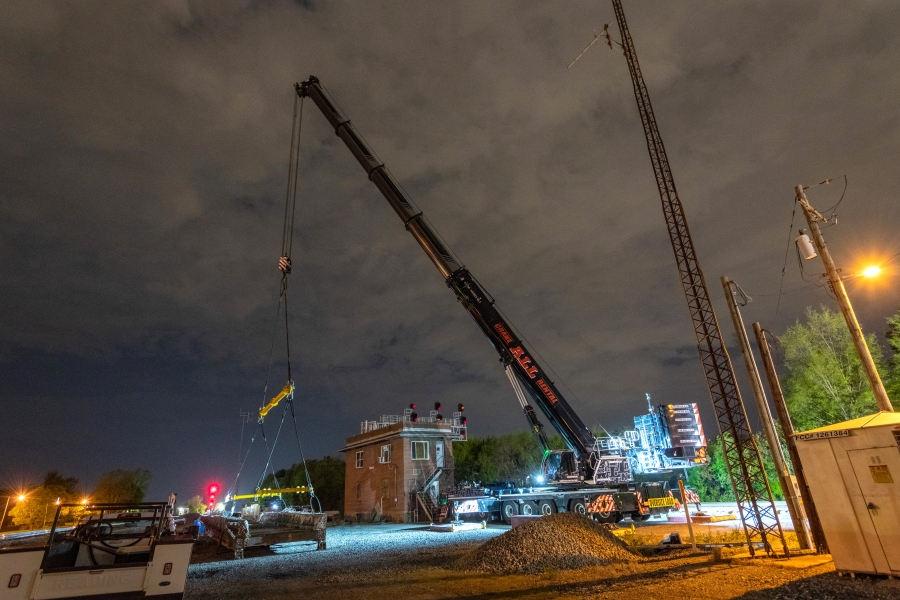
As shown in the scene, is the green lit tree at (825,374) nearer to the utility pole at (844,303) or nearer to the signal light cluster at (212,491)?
the utility pole at (844,303)

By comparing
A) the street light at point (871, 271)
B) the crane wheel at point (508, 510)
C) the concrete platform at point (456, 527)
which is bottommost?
the concrete platform at point (456, 527)

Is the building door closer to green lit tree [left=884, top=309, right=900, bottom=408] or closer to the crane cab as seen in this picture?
the crane cab

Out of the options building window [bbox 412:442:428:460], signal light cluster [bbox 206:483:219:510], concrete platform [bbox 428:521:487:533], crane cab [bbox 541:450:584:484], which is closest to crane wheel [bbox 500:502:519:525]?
concrete platform [bbox 428:521:487:533]

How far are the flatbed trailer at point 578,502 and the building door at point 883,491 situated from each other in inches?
425

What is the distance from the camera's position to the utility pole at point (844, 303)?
971 centimetres

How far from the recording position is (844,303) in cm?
1053

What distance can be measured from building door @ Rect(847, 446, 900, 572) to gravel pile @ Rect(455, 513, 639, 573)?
528 cm

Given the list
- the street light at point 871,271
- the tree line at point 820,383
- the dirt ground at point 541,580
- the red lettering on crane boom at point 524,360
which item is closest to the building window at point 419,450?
the tree line at point 820,383

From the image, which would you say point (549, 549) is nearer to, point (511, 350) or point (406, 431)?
point (511, 350)

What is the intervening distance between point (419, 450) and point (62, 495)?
4903 cm

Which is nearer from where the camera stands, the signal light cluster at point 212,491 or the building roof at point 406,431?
the signal light cluster at point 212,491

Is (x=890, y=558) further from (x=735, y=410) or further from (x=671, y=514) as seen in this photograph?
(x=671, y=514)

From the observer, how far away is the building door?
799 cm

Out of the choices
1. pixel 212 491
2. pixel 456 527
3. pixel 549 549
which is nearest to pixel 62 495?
pixel 212 491
